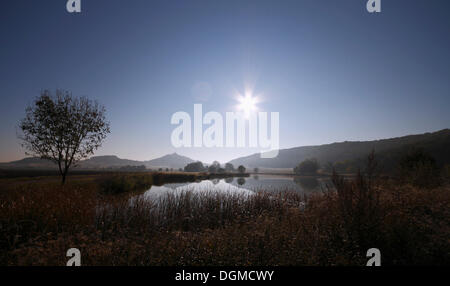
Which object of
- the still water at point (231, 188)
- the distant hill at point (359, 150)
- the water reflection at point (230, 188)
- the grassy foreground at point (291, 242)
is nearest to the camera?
the grassy foreground at point (291, 242)

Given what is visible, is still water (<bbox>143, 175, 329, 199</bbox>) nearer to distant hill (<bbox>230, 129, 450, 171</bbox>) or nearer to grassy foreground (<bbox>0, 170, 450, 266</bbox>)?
grassy foreground (<bbox>0, 170, 450, 266</bbox>)

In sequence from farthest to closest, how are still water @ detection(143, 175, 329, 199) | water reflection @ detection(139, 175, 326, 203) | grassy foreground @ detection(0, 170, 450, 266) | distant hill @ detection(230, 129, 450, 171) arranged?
distant hill @ detection(230, 129, 450, 171) < water reflection @ detection(139, 175, 326, 203) < still water @ detection(143, 175, 329, 199) < grassy foreground @ detection(0, 170, 450, 266)

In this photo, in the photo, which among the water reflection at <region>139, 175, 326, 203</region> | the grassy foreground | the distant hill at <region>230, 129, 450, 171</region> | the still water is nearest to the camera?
the grassy foreground

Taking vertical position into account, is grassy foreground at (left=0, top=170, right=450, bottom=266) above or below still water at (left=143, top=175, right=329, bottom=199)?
above

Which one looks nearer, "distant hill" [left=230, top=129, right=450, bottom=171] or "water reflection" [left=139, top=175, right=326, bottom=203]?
"water reflection" [left=139, top=175, right=326, bottom=203]

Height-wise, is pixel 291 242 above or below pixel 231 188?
above

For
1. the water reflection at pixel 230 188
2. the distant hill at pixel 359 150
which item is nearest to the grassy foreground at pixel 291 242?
the water reflection at pixel 230 188

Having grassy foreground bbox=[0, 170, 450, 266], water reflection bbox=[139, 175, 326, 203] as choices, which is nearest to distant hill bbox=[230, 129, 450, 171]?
water reflection bbox=[139, 175, 326, 203]

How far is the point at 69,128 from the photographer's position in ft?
39.2

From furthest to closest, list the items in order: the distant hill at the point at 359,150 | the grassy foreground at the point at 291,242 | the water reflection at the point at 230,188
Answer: the distant hill at the point at 359,150 → the water reflection at the point at 230,188 → the grassy foreground at the point at 291,242

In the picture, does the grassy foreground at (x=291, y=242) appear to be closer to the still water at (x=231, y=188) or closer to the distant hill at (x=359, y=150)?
the still water at (x=231, y=188)

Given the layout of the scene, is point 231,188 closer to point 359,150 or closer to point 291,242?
point 291,242

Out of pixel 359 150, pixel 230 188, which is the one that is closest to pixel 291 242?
pixel 230 188

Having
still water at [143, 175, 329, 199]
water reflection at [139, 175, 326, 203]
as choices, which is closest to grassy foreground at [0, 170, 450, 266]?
still water at [143, 175, 329, 199]
